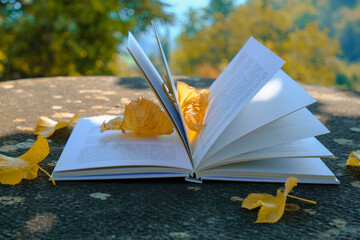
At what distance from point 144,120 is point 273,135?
0.31 metres

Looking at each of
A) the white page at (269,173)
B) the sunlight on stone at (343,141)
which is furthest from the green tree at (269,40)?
the white page at (269,173)

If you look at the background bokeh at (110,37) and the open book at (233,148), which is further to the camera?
the background bokeh at (110,37)

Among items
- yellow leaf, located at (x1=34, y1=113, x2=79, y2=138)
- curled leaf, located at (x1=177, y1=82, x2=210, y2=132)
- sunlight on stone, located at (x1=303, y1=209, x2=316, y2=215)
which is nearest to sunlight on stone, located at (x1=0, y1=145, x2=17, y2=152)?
yellow leaf, located at (x1=34, y1=113, x2=79, y2=138)

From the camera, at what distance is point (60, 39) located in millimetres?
4051

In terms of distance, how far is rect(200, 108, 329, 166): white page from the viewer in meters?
0.81

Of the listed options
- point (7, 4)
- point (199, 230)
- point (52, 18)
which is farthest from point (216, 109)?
point (7, 4)

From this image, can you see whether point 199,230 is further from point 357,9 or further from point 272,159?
point 357,9

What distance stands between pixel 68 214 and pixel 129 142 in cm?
28

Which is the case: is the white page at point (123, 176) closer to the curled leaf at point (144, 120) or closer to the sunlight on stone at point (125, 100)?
the curled leaf at point (144, 120)

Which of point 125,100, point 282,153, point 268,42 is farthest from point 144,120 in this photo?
point 268,42

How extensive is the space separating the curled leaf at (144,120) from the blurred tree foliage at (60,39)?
3.31 m

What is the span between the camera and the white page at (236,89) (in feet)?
2.69

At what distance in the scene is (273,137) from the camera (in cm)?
83

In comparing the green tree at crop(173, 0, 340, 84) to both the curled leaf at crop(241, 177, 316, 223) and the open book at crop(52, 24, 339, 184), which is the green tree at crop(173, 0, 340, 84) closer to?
the open book at crop(52, 24, 339, 184)
